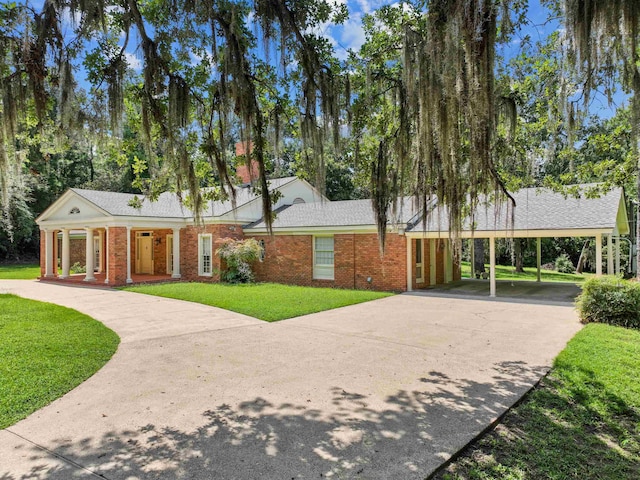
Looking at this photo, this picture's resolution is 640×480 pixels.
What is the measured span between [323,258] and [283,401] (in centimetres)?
1140

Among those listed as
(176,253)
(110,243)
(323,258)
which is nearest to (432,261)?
(323,258)

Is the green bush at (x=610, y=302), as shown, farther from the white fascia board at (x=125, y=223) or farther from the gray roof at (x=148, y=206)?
the white fascia board at (x=125, y=223)

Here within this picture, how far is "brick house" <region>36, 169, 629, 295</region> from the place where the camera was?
12.7m

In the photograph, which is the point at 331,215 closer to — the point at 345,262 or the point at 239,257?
the point at 345,262

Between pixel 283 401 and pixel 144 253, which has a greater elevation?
pixel 144 253

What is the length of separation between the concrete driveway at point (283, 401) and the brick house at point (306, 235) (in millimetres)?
5192

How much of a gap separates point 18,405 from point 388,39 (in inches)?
259

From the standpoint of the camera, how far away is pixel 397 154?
19.1 ft

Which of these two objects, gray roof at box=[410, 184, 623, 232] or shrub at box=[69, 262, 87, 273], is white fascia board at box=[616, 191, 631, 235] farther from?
shrub at box=[69, 262, 87, 273]

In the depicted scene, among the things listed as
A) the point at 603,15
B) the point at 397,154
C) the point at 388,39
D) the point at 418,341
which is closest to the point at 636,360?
the point at 418,341

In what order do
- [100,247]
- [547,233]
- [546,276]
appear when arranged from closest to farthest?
[547,233] → [100,247] → [546,276]

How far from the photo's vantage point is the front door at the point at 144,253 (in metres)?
20.2

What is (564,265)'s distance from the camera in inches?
981

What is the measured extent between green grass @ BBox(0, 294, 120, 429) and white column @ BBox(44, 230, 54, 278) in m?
10.3
